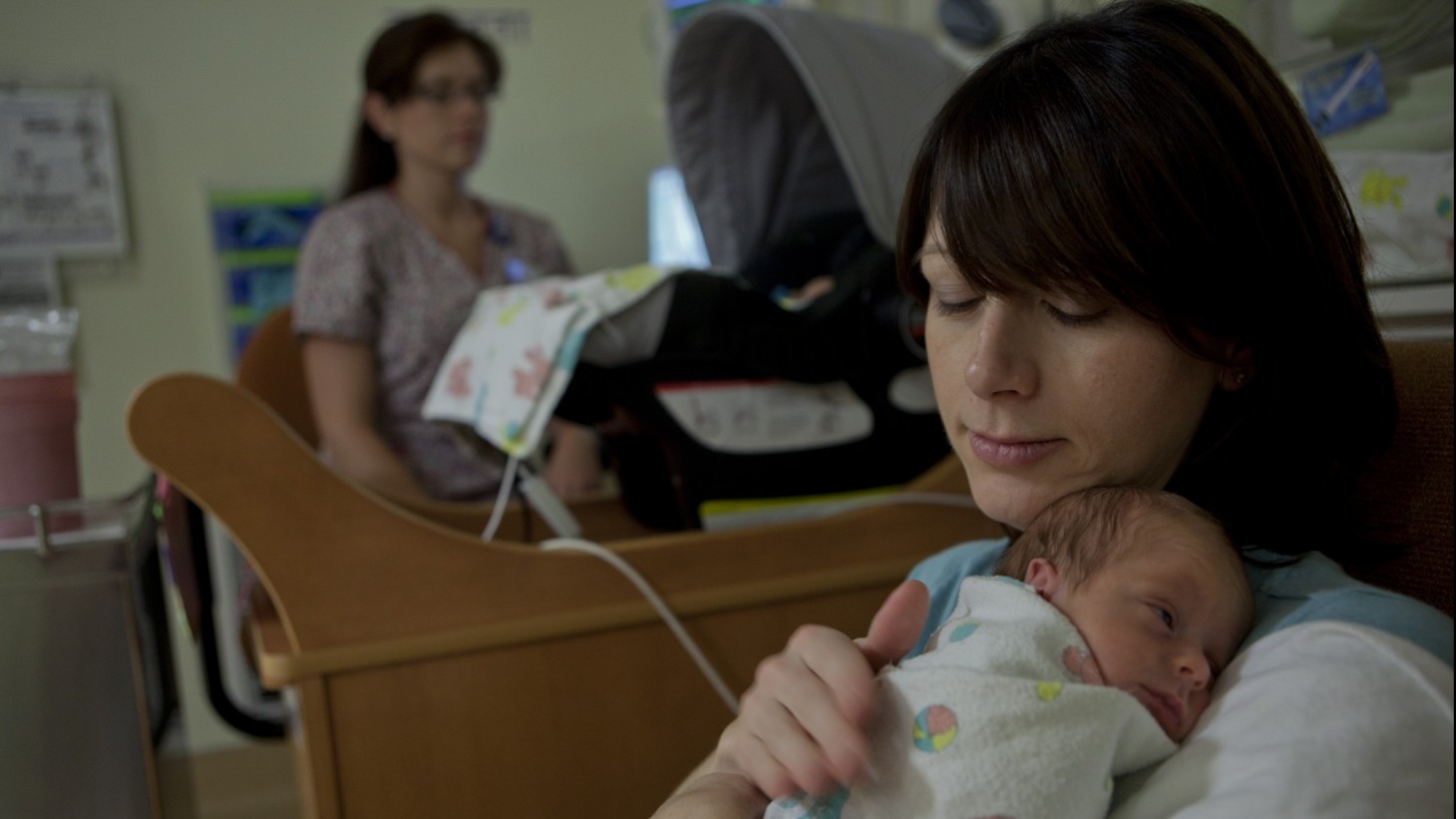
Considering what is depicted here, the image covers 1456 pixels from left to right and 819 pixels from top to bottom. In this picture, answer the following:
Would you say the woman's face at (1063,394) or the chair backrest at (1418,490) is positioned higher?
the woman's face at (1063,394)

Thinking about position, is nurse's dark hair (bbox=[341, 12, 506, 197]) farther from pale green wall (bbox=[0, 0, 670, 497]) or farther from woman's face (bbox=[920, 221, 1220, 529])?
woman's face (bbox=[920, 221, 1220, 529])

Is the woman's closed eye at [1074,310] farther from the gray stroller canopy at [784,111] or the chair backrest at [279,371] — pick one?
the chair backrest at [279,371]

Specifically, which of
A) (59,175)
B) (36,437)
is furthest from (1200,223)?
(59,175)

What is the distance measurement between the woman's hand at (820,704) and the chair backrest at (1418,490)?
322 millimetres

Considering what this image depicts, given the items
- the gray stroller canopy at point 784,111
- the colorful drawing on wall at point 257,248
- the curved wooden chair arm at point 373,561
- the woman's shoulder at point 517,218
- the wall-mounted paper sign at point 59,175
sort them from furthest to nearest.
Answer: the colorful drawing on wall at point 257,248
the wall-mounted paper sign at point 59,175
the woman's shoulder at point 517,218
the gray stroller canopy at point 784,111
the curved wooden chair arm at point 373,561

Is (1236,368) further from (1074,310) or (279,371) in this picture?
(279,371)

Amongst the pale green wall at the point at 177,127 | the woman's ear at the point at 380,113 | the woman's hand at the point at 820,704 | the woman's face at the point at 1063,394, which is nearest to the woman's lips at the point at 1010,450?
the woman's face at the point at 1063,394

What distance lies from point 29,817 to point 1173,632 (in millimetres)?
831

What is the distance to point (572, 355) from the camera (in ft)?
3.64

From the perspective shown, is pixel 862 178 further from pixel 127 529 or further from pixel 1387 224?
pixel 127 529

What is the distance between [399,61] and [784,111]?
696 mm

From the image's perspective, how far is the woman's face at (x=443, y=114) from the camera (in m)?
1.86

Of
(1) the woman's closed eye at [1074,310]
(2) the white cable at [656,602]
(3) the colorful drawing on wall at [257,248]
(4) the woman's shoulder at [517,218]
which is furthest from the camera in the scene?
(3) the colorful drawing on wall at [257,248]

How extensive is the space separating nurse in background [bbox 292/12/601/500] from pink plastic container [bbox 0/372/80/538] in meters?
0.58
